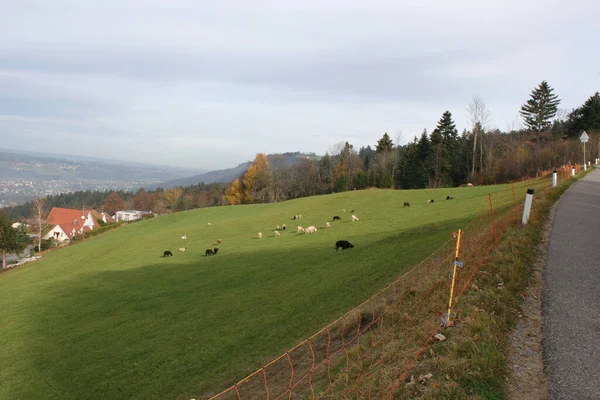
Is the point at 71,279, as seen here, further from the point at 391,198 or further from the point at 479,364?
the point at 391,198

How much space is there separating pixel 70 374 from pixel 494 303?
44.9 ft

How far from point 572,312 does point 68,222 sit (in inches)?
4549

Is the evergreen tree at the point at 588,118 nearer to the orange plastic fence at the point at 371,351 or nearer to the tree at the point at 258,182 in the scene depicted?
the orange plastic fence at the point at 371,351

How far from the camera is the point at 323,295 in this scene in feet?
48.1

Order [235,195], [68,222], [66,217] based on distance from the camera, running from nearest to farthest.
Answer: [68,222] < [66,217] < [235,195]

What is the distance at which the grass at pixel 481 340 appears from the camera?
452 centimetres

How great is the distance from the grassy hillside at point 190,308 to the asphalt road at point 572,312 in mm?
6127

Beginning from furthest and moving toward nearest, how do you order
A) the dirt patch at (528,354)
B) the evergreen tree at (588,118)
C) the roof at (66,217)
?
1. the roof at (66,217)
2. the evergreen tree at (588,118)
3. the dirt patch at (528,354)

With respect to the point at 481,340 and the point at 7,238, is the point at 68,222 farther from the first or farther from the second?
the point at 481,340

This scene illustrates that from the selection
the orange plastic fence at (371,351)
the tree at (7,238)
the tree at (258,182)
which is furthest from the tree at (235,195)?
the orange plastic fence at (371,351)

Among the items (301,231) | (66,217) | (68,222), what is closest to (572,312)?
(301,231)

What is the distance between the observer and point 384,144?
10050cm

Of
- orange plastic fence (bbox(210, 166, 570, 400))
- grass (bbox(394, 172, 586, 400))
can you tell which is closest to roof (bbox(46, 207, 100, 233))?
orange plastic fence (bbox(210, 166, 570, 400))

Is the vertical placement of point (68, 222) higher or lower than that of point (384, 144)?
lower
